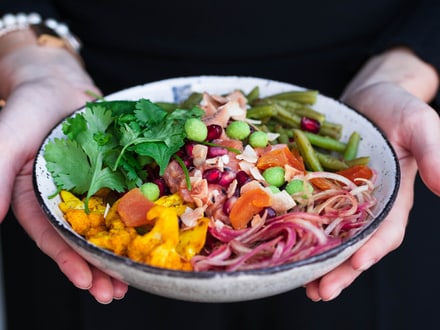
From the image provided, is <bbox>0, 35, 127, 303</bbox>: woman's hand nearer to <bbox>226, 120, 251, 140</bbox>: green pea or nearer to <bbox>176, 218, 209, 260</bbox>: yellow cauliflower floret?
<bbox>176, 218, 209, 260</bbox>: yellow cauliflower floret

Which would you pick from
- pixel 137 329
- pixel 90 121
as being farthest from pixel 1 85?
pixel 137 329

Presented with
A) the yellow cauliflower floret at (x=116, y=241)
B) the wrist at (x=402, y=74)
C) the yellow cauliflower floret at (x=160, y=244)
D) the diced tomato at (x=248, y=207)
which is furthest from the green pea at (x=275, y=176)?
the wrist at (x=402, y=74)

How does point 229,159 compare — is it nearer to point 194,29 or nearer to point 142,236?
point 142,236

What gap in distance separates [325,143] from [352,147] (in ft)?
0.40

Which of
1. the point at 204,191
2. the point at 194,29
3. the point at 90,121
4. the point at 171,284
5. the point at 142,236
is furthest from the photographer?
the point at 194,29

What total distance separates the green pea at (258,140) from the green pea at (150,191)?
0.46m

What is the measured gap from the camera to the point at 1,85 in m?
3.47

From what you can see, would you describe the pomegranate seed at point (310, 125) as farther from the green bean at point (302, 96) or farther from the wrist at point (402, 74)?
the wrist at point (402, 74)

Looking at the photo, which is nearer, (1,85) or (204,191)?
(204,191)

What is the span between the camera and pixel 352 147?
282 centimetres

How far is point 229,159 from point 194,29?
1090 mm

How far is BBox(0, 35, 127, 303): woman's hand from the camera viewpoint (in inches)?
91.9

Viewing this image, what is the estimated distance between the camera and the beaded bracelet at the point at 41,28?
3.53 m

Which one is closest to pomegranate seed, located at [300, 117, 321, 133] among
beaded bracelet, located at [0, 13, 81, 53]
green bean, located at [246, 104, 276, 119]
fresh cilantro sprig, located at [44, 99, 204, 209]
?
green bean, located at [246, 104, 276, 119]
